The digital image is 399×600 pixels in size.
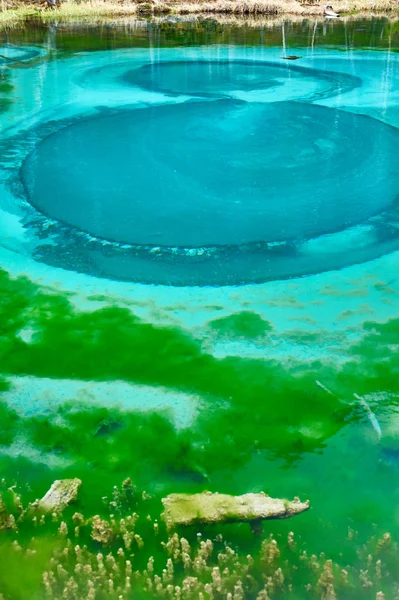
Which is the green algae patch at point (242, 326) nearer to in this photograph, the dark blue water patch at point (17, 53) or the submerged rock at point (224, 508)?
the submerged rock at point (224, 508)

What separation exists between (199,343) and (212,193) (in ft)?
8.05

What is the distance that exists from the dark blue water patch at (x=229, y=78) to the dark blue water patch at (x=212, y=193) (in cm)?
128

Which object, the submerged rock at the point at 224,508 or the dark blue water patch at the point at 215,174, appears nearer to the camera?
the submerged rock at the point at 224,508

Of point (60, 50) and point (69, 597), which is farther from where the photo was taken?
point (60, 50)

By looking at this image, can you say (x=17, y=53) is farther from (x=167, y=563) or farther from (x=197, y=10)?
(x=167, y=563)

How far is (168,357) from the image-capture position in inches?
155

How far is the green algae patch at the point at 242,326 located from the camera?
4.14 m

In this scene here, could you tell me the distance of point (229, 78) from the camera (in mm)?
10219

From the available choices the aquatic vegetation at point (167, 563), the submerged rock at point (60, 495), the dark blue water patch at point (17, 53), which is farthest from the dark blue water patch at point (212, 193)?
the dark blue water patch at point (17, 53)

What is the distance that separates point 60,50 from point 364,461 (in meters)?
12.1

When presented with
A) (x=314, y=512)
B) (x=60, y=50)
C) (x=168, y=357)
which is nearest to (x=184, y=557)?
(x=314, y=512)

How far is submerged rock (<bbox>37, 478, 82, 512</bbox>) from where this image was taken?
9.52 ft

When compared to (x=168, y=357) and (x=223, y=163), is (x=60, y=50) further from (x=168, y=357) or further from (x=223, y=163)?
(x=168, y=357)

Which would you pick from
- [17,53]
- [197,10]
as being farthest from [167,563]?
[197,10]
